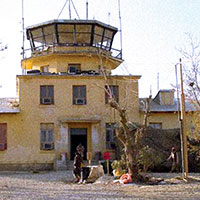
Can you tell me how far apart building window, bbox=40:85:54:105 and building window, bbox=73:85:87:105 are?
1.65 metres

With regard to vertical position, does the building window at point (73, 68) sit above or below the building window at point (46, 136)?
above

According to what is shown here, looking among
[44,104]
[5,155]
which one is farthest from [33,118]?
[5,155]

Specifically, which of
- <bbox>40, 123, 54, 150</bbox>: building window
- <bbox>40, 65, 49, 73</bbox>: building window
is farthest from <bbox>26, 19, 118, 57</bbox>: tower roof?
<bbox>40, 123, 54, 150</bbox>: building window

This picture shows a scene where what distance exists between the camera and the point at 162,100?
32312 mm

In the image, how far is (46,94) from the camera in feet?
98.8

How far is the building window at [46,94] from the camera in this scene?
3000cm

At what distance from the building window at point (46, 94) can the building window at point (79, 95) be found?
1.65 m

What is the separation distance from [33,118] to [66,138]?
108 inches

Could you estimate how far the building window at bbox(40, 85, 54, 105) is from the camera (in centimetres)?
3000

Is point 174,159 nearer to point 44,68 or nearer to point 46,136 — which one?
point 46,136

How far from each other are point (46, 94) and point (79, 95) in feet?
7.78

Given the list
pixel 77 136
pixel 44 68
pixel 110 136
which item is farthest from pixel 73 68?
pixel 110 136

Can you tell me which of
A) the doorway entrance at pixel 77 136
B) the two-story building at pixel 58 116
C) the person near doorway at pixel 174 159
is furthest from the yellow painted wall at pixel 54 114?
the person near doorway at pixel 174 159

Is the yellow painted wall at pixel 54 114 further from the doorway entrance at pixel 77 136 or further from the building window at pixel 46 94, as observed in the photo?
the doorway entrance at pixel 77 136
